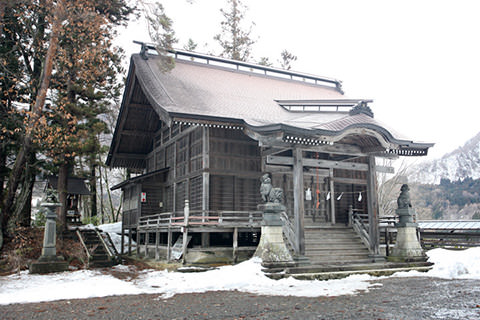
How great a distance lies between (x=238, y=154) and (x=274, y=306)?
9517 mm

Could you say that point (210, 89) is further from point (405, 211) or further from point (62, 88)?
point (405, 211)

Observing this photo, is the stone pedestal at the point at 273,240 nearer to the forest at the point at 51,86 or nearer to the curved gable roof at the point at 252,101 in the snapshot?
the curved gable roof at the point at 252,101

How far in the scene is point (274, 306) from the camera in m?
7.68

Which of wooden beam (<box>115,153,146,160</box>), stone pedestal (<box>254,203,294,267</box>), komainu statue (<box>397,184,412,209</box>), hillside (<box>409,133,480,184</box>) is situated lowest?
stone pedestal (<box>254,203,294,267</box>)

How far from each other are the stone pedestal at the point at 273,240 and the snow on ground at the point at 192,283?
18.9 inches

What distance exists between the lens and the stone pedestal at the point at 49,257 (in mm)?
14105

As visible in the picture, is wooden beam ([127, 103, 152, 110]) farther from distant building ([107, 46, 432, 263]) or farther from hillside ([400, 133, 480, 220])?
hillside ([400, 133, 480, 220])

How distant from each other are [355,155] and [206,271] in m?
6.93

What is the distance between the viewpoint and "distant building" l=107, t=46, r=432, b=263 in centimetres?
1351

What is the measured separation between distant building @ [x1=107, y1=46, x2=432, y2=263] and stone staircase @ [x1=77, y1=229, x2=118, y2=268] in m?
1.68

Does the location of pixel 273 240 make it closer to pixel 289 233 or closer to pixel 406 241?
pixel 289 233

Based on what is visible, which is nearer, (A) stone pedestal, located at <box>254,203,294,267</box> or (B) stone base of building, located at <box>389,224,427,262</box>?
(A) stone pedestal, located at <box>254,203,294,267</box>

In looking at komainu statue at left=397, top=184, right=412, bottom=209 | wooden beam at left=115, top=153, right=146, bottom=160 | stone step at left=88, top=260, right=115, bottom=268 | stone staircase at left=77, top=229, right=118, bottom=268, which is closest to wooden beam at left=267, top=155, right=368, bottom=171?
komainu statue at left=397, top=184, right=412, bottom=209

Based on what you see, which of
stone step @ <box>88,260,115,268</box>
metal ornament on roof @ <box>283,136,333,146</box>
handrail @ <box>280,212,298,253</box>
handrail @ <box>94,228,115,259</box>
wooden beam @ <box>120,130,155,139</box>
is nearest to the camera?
metal ornament on roof @ <box>283,136,333,146</box>
